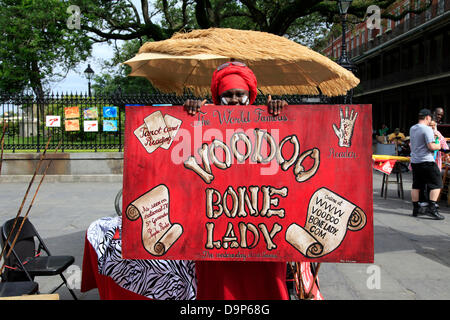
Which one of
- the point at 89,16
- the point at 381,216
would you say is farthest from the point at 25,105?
the point at 381,216

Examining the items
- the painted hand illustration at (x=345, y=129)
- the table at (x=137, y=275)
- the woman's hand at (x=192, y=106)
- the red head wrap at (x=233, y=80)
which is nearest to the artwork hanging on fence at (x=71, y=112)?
the table at (x=137, y=275)

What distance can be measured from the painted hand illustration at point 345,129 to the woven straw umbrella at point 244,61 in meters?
1.57

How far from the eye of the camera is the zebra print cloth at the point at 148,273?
267 centimetres

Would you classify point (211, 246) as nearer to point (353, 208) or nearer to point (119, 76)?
point (353, 208)

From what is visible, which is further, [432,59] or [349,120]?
[432,59]

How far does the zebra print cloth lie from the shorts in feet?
19.2

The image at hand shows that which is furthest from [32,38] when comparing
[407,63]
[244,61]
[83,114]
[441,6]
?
[407,63]

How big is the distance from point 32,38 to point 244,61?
52.4ft

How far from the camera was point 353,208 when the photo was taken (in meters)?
2.13

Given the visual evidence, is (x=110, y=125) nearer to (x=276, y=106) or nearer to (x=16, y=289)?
(x=16, y=289)

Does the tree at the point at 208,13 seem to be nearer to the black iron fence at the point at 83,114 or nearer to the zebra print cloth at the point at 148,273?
the black iron fence at the point at 83,114

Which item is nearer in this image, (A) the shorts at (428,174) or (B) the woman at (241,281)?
(B) the woman at (241,281)

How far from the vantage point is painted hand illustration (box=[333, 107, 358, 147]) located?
211 cm
